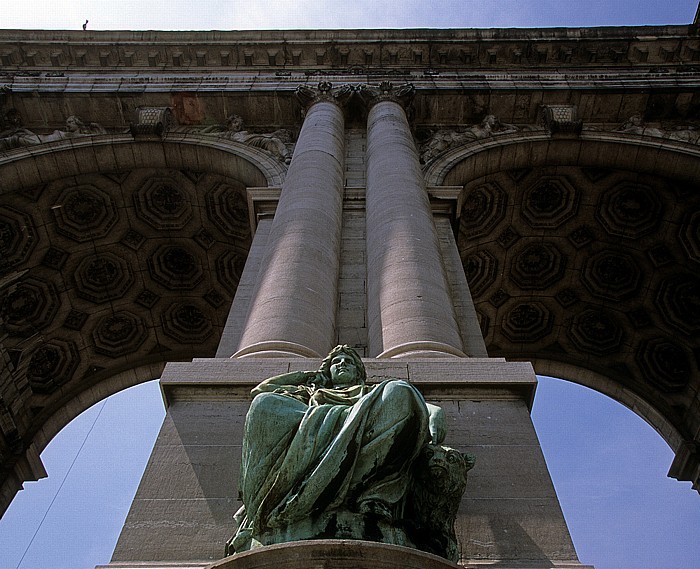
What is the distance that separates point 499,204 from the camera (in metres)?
16.3

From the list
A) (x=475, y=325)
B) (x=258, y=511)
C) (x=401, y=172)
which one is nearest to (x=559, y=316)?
(x=401, y=172)

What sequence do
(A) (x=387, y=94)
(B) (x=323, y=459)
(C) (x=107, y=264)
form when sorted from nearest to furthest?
(B) (x=323, y=459), (A) (x=387, y=94), (C) (x=107, y=264)

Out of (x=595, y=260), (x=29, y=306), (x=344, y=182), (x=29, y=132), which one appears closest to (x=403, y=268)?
(x=344, y=182)

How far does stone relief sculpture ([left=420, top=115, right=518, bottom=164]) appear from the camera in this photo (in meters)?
15.1

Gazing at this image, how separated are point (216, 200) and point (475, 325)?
30.2ft

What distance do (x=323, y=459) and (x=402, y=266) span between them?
415 centimetres

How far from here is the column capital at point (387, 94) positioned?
49.7 feet

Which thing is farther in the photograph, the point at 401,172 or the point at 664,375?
the point at 664,375

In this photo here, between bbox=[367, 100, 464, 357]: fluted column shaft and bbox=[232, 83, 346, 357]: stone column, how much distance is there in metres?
0.50

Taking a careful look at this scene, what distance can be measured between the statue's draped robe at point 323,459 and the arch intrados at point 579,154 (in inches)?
430

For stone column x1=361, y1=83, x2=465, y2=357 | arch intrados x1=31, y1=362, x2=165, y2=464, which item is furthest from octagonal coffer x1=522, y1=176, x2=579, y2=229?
arch intrados x1=31, y1=362, x2=165, y2=464

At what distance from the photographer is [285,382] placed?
5.13 m

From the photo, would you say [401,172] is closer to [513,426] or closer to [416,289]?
[416,289]

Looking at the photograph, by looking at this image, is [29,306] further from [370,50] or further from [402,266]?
[402,266]
